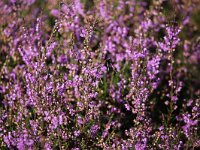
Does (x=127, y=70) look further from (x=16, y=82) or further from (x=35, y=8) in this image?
(x=35, y=8)

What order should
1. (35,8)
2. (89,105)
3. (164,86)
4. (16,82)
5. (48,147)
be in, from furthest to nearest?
(35,8)
(164,86)
(16,82)
(89,105)
(48,147)

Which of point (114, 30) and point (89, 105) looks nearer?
point (89, 105)

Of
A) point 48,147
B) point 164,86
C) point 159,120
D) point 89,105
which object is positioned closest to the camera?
point 48,147

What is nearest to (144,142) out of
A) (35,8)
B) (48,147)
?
(48,147)

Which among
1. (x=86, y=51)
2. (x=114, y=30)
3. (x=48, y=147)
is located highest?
(x=114, y=30)

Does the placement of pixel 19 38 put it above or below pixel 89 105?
above

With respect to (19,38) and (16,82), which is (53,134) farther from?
(19,38)

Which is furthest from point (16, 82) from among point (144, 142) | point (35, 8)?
point (35, 8)
